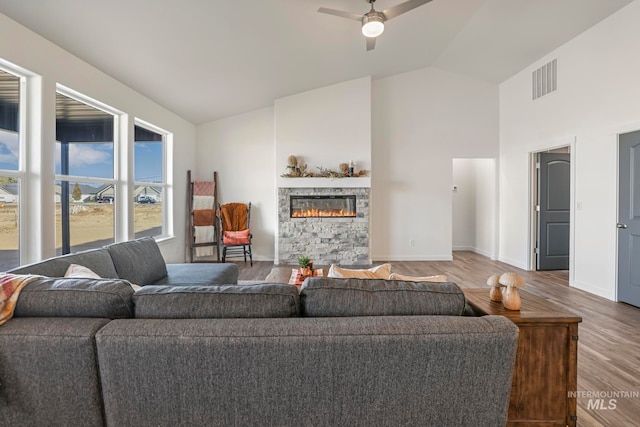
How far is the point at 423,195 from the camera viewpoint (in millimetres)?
6027

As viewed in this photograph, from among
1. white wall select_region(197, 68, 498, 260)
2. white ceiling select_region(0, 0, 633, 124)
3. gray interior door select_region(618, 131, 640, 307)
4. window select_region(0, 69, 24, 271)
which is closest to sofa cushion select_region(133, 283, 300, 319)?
window select_region(0, 69, 24, 271)

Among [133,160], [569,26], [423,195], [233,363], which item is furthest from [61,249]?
[569,26]

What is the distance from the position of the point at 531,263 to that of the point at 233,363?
18.3 ft

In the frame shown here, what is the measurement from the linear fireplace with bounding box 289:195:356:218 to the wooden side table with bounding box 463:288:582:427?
4295 mm

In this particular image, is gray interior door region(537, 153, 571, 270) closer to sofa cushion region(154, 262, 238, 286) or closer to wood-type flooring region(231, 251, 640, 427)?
wood-type flooring region(231, 251, 640, 427)

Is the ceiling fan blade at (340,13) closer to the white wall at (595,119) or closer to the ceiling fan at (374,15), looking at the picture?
the ceiling fan at (374,15)

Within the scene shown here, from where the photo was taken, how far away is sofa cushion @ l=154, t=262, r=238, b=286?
2785 mm

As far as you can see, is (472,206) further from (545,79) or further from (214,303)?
(214,303)

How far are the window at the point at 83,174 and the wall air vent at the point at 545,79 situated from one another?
599 centimetres

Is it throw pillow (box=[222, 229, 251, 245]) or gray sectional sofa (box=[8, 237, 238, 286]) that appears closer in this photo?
gray sectional sofa (box=[8, 237, 238, 286])

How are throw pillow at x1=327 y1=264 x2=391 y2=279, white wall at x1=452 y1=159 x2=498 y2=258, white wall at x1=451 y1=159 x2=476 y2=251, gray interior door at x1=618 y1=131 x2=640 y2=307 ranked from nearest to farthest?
1. throw pillow at x1=327 y1=264 x2=391 y2=279
2. gray interior door at x1=618 y1=131 x2=640 y2=307
3. white wall at x1=452 y1=159 x2=498 y2=258
4. white wall at x1=451 y1=159 x2=476 y2=251

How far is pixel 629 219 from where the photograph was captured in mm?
3506

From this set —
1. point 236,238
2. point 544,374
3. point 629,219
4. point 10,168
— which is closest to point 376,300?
point 544,374

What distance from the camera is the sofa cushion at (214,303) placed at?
123cm
